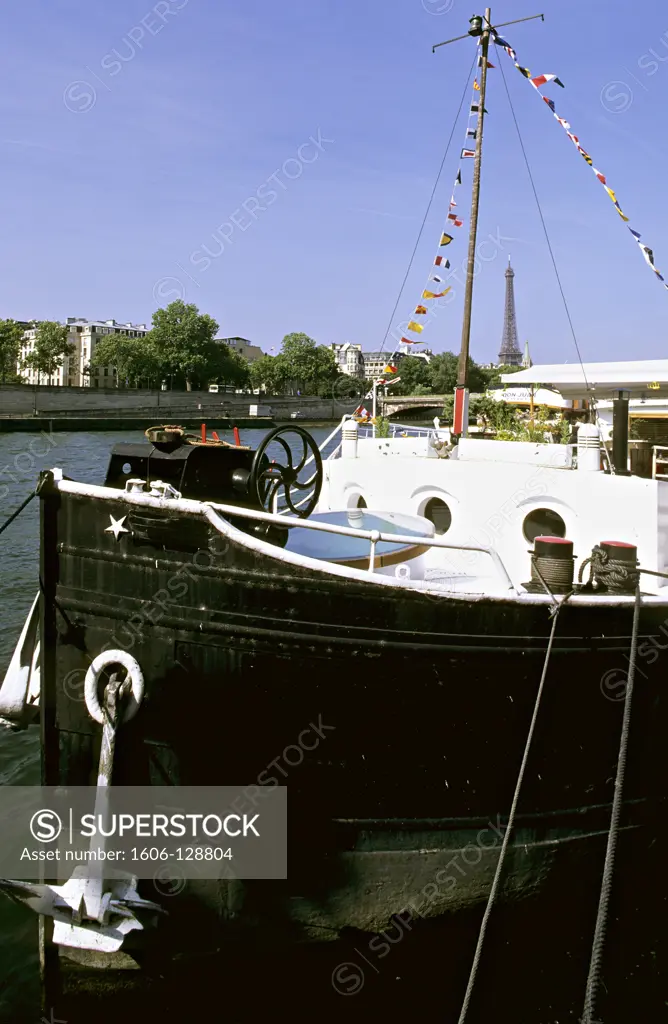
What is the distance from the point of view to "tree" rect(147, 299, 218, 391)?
98000 mm

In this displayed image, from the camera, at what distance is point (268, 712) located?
5.41 m

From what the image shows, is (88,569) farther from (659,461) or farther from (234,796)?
(659,461)

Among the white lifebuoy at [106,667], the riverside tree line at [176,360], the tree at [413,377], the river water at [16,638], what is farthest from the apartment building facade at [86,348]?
the white lifebuoy at [106,667]

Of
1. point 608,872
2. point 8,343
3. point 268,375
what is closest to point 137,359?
point 8,343

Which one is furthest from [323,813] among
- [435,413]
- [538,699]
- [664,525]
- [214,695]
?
[435,413]

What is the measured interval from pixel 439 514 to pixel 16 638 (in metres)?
7.39

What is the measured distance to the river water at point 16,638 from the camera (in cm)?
586

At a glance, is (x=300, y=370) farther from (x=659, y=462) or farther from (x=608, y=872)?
(x=608, y=872)

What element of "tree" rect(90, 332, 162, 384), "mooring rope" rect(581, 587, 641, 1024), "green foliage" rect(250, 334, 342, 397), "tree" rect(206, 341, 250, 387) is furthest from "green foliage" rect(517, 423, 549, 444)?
"green foliage" rect(250, 334, 342, 397)

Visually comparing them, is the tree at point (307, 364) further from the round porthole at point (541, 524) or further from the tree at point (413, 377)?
the round porthole at point (541, 524)

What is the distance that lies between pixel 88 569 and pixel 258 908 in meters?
2.90

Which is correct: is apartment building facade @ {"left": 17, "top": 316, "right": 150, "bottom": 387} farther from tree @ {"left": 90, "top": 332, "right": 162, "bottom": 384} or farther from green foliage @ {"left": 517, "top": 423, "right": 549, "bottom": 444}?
green foliage @ {"left": 517, "top": 423, "right": 549, "bottom": 444}

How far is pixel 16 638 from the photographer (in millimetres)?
12031

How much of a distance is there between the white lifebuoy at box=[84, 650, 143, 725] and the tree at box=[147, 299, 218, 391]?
95.9 metres
